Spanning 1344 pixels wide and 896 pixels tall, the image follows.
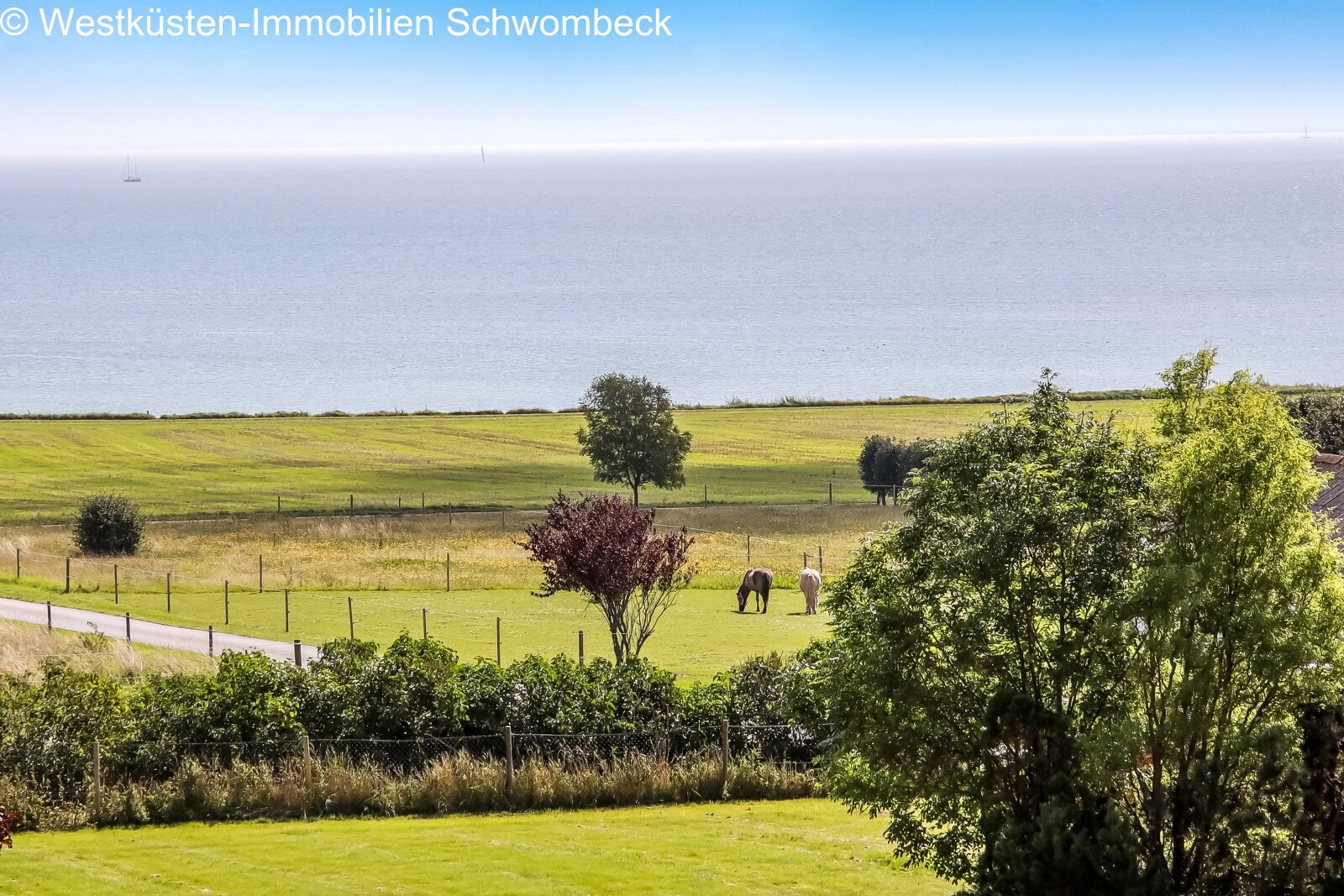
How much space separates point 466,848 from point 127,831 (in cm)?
546

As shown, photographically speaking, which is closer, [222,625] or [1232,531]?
[1232,531]

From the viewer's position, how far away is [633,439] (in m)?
67.4

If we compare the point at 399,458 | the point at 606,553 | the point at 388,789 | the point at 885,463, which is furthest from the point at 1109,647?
the point at 399,458

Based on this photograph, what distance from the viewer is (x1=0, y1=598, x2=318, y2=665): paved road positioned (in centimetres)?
3541

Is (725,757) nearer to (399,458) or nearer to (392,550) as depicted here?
(392,550)

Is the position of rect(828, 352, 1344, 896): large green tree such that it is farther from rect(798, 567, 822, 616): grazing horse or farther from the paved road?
rect(798, 567, 822, 616): grazing horse

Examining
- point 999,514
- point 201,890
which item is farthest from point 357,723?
point 999,514

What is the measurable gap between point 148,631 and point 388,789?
58.9 ft

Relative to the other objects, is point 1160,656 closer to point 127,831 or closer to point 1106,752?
point 1106,752

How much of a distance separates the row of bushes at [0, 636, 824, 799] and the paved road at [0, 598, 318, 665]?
9.35 meters

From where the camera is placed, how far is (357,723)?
23609 mm

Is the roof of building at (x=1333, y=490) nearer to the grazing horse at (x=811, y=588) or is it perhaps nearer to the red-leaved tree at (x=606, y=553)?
the grazing horse at (x=811, y=588)

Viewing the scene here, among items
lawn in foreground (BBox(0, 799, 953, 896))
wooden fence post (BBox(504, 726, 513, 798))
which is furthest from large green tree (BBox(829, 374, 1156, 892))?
wooden fence post (BBox(504, 726, 513, 798))

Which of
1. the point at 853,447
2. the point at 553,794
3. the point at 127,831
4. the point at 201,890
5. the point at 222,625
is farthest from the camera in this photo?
the point at 853,447
